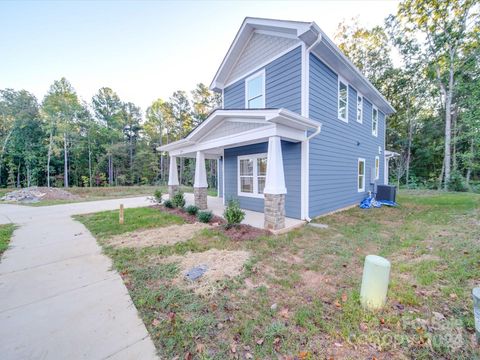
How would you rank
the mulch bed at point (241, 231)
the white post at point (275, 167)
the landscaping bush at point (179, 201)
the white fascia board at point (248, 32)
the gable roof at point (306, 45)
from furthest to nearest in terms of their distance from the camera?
the landscaping bush at point (179, 201) < the white fascia board at point (248, 32) < the gable roof at point (306, 45) < the white post at point (275, 167) < the mulch bed at point (241, 231)

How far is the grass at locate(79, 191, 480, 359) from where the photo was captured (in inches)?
73.6

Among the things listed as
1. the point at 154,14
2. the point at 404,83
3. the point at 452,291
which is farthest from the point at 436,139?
the point at 154,14

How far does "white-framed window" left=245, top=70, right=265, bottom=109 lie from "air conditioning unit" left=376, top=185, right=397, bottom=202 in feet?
22.9

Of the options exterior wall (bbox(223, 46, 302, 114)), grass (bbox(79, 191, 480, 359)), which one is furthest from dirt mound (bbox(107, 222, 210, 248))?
exterior wall (bbox(223, 46, 302, 114))

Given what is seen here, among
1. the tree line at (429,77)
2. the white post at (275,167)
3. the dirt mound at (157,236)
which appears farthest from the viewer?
the tree line at (429,77)

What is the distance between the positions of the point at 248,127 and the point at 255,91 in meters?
2.77

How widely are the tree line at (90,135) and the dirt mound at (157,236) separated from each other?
17.1m

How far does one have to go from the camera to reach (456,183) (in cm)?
1338

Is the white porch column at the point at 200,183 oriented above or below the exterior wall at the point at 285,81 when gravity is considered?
below

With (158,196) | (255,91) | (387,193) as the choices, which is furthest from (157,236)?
(387,193)

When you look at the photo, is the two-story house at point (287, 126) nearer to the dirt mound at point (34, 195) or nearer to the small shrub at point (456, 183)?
the small shrub at point (456, 183)

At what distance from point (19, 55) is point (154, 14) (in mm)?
9023

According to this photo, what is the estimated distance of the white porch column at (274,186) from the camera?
502cm

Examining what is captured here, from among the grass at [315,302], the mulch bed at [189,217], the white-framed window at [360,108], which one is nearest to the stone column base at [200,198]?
the mulch bed at [189,217]
